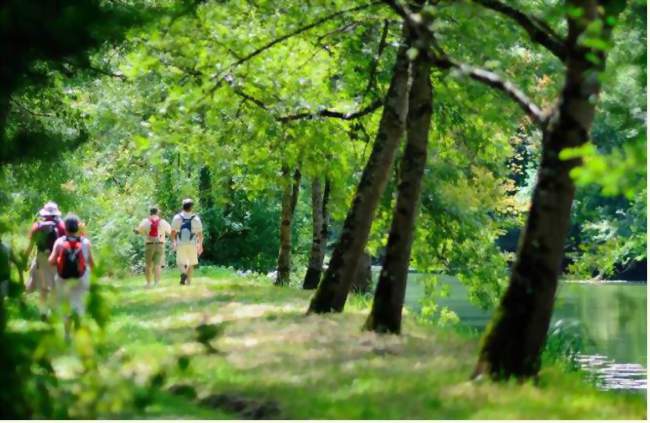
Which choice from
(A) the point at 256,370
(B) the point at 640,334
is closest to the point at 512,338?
(A) the point at 256,370

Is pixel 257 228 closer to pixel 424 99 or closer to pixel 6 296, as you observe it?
pixel 424 99

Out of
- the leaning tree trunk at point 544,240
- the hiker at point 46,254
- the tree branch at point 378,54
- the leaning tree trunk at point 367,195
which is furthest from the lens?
the tree branch at point 378,54

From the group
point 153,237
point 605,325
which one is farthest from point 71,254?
point 605,325

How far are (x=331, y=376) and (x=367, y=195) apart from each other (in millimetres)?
5858

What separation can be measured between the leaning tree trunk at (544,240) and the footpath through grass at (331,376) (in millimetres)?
349

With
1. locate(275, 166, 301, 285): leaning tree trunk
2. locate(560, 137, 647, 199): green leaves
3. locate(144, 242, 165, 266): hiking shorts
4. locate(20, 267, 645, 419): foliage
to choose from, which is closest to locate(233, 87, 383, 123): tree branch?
locate(20, 267, 645, 419): foliage

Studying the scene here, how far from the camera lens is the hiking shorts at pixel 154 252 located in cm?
2642

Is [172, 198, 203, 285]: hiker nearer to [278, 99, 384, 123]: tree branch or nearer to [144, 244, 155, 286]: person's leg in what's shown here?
[144, 244, 155, 286]: person's leg

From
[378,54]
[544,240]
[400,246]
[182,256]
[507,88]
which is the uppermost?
[378,54]

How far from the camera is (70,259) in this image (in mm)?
14344

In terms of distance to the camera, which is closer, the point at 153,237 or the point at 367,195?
the point at 367,195

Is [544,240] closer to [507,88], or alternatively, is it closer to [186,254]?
[507,88]

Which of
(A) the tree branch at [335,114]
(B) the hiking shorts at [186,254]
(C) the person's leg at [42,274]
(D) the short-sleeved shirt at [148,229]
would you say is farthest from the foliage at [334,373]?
(B) the hiking shorts at [186,254]

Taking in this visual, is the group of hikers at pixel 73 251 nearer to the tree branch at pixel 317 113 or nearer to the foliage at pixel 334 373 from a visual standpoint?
the foliage at pixel 334 373
